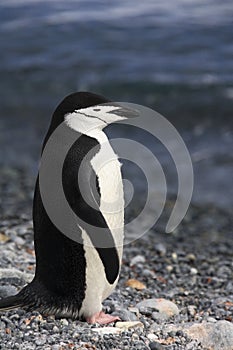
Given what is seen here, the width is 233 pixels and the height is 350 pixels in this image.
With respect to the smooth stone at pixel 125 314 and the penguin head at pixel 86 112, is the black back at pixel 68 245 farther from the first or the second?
the smooth stone at pixel 125 314

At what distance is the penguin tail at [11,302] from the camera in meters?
3.79

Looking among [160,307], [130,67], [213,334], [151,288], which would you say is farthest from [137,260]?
[130,67]

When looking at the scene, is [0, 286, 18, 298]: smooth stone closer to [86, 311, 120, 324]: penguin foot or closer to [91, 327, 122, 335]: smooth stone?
[86, 311, 120, 324]: penguin foot

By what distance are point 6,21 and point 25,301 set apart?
11.3m

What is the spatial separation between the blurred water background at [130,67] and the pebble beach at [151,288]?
0.94 meters

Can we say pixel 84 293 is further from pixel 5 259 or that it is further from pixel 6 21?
pixel 6 21

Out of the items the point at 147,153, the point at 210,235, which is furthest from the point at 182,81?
the point at 210,235

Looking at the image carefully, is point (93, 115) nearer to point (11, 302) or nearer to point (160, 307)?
point (11, 302)

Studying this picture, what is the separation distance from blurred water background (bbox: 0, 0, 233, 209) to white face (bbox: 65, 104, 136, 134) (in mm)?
4115

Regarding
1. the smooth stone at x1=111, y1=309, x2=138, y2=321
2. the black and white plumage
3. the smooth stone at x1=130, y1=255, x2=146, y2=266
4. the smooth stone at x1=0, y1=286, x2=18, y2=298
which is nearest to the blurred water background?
the smooth stone at x1=130, y1=255, x2=146, y2=266

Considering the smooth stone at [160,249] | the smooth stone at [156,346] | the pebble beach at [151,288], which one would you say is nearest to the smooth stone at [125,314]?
the pebble beach at [151,288]

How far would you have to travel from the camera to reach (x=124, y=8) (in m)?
14.7

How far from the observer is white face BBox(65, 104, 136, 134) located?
3.73m

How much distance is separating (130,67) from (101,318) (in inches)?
333
